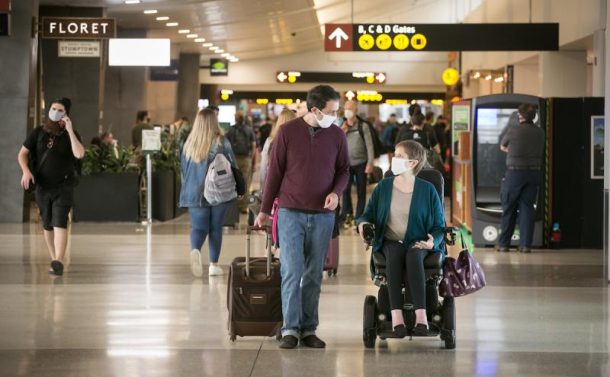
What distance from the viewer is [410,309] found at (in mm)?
8227

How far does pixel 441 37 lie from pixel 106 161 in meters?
6.76

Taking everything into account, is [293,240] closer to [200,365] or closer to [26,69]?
[200,365]

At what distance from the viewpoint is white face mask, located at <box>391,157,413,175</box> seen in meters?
8.34

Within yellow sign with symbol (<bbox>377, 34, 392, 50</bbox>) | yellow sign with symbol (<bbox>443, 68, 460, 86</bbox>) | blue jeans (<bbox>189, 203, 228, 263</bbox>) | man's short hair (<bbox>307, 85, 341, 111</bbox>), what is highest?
yellow sign with symbol (<bbox>443, 68, 460, 86</bbox>)

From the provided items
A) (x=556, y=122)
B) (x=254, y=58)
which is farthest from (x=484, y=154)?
(x=254, y=58)

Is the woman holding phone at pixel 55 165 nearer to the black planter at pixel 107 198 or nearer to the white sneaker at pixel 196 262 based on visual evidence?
the white sneaker at pixel 196 262

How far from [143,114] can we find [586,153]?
12918mm

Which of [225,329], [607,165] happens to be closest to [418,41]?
[607,165]

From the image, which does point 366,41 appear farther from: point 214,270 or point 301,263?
point 301,263

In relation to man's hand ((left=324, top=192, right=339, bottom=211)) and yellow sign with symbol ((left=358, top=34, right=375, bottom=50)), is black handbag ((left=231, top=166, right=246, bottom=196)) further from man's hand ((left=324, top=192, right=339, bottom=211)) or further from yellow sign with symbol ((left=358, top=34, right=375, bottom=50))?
yellow sign with symbol ((left=358, top=34, right=375, bottom=50))

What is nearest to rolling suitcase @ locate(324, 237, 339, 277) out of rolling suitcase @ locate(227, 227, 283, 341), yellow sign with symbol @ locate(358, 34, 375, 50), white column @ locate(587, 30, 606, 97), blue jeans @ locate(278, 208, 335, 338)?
rolling suitcase @ locate(227, 227, 283, 341)

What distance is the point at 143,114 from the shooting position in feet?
87.2

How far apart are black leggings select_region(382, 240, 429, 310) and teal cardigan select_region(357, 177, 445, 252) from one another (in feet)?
0.36

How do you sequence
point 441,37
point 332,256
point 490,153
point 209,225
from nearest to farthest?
point 332,256 < point 209,225 < point 490,153 < point 441,37
